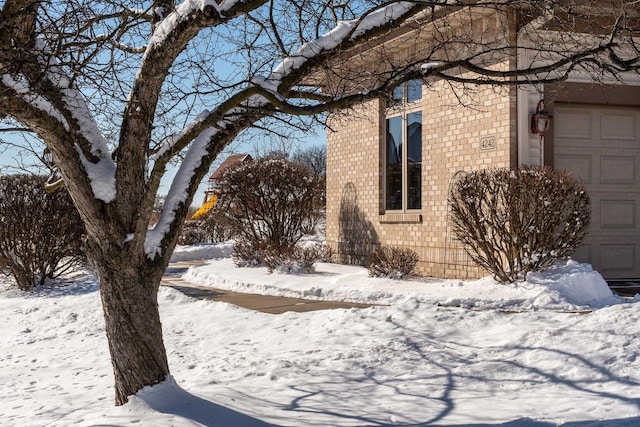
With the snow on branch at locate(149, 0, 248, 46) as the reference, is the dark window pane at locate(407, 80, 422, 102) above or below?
above

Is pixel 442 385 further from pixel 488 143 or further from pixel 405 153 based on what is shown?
pixel 405 153

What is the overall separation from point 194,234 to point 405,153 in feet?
39.2

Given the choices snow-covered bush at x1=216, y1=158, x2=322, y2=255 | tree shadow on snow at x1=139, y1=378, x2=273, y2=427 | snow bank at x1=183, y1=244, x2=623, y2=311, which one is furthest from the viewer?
snow-covered bush at x1=216, y1=158, x2=322, y2=255

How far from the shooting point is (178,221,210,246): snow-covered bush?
2205cm

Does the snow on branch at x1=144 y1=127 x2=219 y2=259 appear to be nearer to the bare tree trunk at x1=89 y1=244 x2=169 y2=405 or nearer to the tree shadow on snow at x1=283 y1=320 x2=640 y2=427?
the bare tree trunk at x1=89 y1=244 x2=169 y2=405

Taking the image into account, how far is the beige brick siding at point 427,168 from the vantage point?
985 centimetres

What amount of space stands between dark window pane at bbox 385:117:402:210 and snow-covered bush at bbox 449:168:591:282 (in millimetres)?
3085

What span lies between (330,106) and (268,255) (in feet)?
26.8

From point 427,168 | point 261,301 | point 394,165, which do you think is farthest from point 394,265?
point 394,165

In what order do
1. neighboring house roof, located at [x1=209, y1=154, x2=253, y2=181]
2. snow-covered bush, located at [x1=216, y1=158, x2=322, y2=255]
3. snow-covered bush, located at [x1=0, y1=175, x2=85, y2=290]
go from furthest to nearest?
neighboring house roof, located at [x1=209, y1=154, x2=253, y2=181]
snow-covered bush, located at [x1=216, y1=158, x2=322, y2=255]
snow-covered bush, located at [x1=0, y1=175, x2=85, y2=290]

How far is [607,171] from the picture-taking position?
1017 cm

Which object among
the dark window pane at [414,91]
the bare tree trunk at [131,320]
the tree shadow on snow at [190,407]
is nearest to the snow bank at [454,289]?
the dark window pane at [414,91]

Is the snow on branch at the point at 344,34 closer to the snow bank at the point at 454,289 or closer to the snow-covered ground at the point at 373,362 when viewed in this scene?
the snow-covered ground at the point at 373,362

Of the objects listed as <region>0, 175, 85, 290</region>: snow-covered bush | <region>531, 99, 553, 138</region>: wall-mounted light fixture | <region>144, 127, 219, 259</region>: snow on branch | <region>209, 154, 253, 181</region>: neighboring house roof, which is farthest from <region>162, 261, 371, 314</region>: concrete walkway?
<region>209, 154, 253, 181</region>: neighboring house roof
